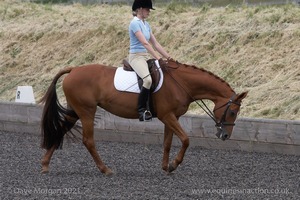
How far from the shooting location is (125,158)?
48.2 ft

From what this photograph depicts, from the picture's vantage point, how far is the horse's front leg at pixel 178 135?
12562mm

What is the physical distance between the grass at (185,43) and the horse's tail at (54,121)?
4.28 m

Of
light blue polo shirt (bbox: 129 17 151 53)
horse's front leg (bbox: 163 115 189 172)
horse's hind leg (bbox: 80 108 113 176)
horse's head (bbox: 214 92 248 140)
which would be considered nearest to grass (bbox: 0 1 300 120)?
horse's head (bbox: 214 92 248 140)

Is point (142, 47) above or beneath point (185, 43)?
above

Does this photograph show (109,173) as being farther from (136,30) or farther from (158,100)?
(136,30)

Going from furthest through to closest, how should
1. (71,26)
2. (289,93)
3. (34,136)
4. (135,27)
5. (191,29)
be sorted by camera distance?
(71,26), (191,29), (34,136), (289,93), (135,27)

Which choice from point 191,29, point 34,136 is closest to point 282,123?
point 34,136

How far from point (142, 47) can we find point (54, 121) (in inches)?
66.3

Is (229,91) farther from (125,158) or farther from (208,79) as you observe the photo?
(125,158)

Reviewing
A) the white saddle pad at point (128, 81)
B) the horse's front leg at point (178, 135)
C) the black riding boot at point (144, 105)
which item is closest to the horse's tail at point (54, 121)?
the white saddle pad at point (128, 81)

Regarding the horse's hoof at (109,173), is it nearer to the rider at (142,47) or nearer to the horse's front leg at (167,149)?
the horse's front leg at (167,149)

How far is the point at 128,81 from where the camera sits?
42.8ft

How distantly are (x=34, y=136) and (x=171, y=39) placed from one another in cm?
672

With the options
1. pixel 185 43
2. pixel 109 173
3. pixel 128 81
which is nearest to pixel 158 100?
pixel 128 81
